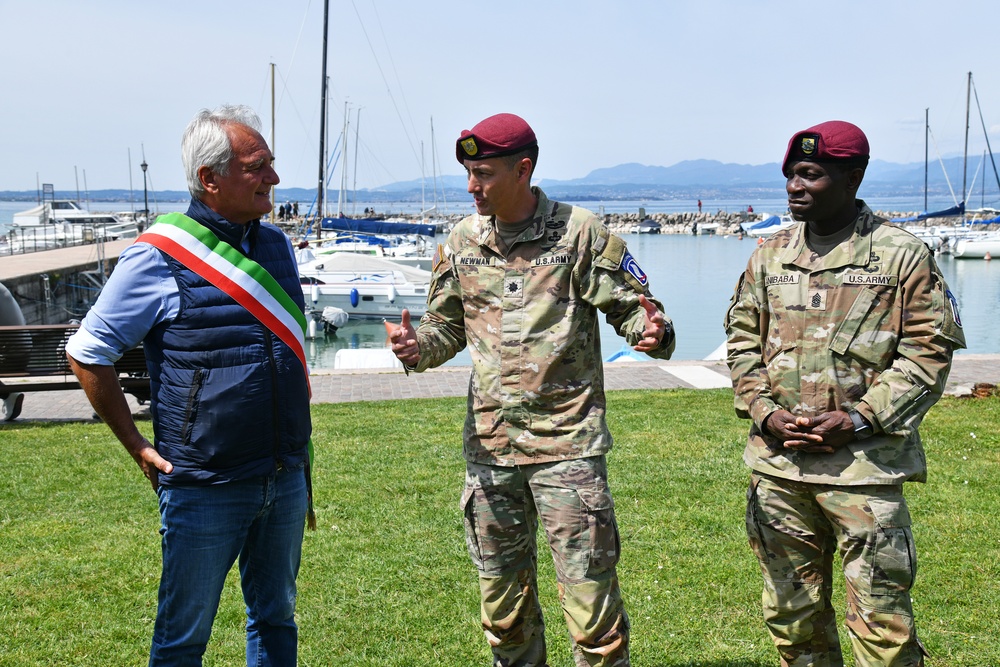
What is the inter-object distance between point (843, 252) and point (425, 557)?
317cm

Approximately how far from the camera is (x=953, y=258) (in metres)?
53.1

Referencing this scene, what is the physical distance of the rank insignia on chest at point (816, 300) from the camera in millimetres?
3389

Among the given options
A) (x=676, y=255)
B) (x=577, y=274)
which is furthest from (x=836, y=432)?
(x=676, y=255)

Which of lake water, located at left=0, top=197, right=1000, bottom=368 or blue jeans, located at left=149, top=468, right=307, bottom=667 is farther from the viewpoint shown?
lake water, located at left=0, top=197, right=1000, bottom=368

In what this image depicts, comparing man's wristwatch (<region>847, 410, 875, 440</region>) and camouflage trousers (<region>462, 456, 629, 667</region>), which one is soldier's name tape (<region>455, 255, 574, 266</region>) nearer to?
camouflage trousers (<region>462, 456, 629, 667</region>)

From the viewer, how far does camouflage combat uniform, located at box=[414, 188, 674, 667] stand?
3359mm

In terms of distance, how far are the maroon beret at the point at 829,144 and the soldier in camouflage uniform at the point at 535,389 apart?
728mm

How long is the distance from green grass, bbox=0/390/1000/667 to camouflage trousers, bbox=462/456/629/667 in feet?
2.65

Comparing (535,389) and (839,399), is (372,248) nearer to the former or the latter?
(535,389)

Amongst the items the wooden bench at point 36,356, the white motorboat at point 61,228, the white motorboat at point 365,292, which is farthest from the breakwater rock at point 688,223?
the wooden bench at point 36,356

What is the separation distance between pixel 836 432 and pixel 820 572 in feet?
1.93

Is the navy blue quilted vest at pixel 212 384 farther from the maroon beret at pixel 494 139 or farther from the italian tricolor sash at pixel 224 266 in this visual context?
the maroon beret at pixel 494 139

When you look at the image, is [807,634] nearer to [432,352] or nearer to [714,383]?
[432,352]

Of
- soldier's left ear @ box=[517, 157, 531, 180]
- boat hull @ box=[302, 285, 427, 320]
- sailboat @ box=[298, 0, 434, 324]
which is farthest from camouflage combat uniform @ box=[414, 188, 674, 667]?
boat hull @ box=[302, 285, 427, 320]
